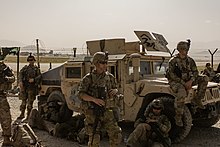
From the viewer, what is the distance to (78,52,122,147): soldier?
16.0 feet

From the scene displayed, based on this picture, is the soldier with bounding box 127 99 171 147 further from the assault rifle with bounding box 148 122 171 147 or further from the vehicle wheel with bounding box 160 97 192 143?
the vehicle wheel with bounding box 160 97 192 143

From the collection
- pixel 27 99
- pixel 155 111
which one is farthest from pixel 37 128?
pixel 155 111

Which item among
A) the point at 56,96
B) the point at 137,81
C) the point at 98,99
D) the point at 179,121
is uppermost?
the point at 137,81

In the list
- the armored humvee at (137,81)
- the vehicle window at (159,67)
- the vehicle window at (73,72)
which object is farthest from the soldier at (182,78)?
the vehicle window at (73,72)

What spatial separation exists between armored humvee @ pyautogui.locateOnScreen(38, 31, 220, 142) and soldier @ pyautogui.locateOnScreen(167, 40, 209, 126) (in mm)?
163

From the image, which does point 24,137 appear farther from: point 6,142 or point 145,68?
point 145,68

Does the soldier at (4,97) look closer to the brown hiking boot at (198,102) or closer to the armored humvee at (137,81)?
the armored humvee at (137,81)

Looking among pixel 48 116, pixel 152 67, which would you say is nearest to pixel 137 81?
pixel 152 67

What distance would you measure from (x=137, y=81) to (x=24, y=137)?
2.27 meters

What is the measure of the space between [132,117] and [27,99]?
3.60 m

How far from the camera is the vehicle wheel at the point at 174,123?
6.53m

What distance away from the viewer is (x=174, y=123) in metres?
6.61

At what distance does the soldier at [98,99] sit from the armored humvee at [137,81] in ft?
4.44

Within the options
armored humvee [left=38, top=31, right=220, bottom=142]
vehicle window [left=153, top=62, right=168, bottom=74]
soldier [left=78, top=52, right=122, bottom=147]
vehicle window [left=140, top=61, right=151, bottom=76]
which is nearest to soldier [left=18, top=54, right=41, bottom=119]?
armored humvee [left=38, top=31, right=220, bottom=142]
